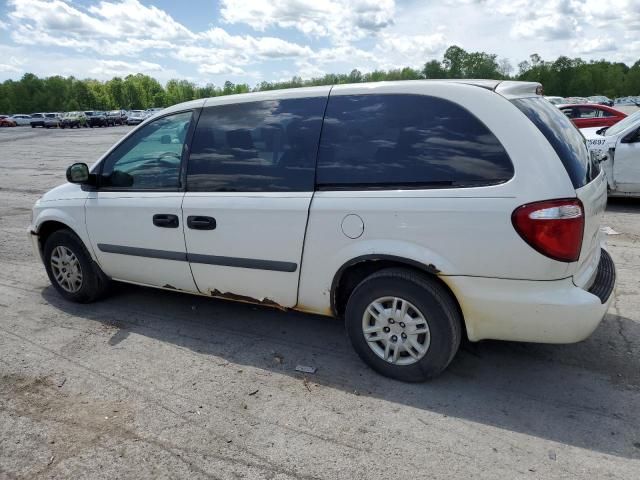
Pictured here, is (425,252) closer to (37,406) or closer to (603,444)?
(603,444)

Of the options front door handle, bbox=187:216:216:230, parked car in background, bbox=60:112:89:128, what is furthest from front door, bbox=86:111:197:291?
parked car in background, bbox=60:112:89:128

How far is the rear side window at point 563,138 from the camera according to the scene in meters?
2.85

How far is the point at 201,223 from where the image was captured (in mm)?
3695

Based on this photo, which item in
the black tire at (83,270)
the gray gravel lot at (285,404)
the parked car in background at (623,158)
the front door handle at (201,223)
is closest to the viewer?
the gray gravel lot at (285,404)

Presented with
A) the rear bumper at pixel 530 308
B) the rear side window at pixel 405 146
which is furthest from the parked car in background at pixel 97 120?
the rear bumper at pixel 530 308

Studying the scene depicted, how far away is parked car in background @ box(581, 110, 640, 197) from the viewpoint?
25.3ft

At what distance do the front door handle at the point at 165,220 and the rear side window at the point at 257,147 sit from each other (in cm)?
26

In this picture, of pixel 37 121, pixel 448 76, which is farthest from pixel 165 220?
pixel 448 76

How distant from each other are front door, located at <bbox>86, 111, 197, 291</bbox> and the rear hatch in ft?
8.16

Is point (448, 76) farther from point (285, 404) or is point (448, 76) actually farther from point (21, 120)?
point (285, 404)

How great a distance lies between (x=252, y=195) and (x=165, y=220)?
2.70 ft

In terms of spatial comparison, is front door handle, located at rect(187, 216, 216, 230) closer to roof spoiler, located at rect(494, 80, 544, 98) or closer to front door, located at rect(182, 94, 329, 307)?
front door, located at rect(182, 94, 329, 307)

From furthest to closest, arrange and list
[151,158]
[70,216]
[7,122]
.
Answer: [7,122] < [70,216] < [151,158]

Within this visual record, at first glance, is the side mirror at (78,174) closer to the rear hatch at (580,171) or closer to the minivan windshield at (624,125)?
the rear hatch at (580,171)
